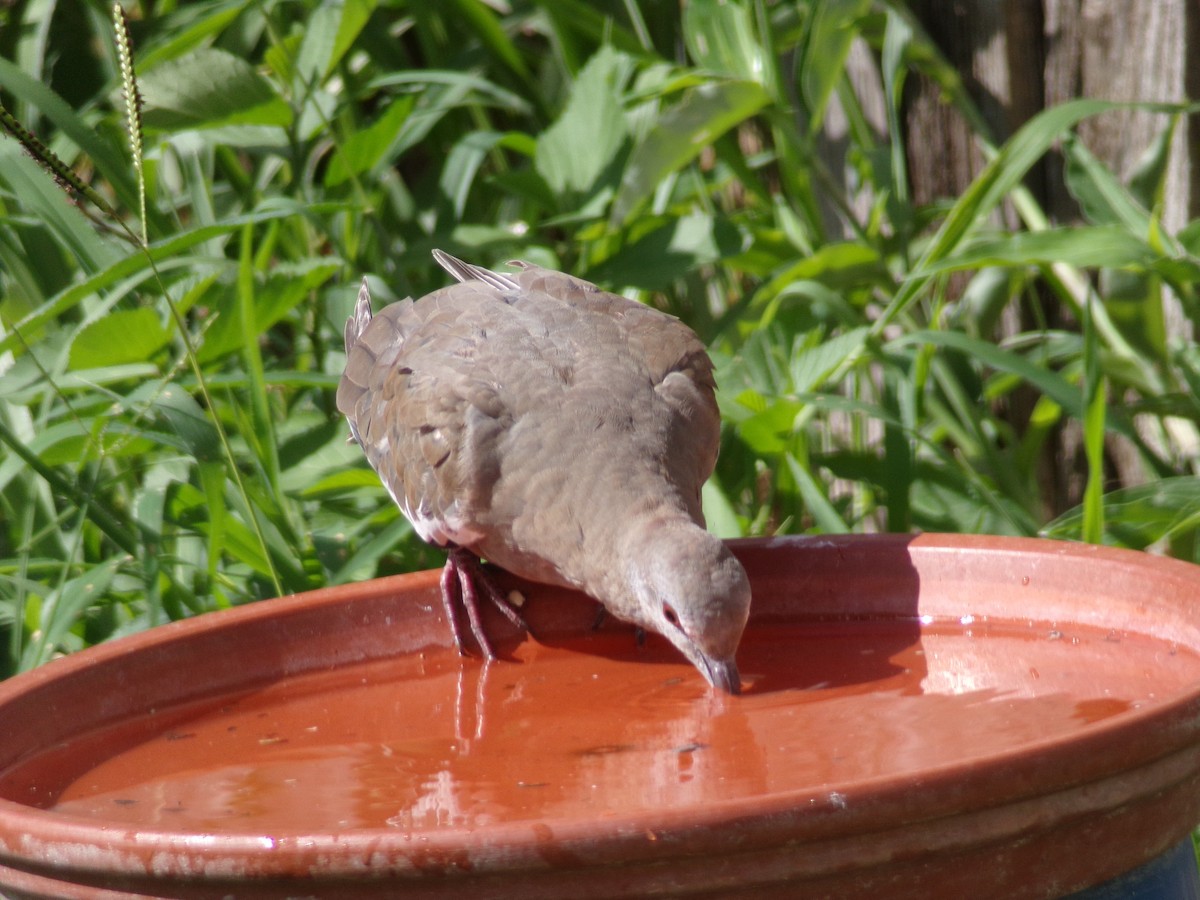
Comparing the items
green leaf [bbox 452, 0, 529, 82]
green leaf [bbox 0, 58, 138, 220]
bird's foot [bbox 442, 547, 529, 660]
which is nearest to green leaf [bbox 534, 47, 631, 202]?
green leaf [bbox 452, 0, 529, 82]

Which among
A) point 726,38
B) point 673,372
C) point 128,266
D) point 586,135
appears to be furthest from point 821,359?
point 128,266

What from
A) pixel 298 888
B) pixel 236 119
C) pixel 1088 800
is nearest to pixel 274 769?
pixel 298 888

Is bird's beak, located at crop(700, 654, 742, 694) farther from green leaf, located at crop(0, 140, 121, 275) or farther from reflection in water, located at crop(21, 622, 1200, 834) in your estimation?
green leaf, located at crop(0, 140, 121, 275)

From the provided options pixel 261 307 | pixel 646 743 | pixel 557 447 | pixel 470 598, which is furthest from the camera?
pixel 261 307

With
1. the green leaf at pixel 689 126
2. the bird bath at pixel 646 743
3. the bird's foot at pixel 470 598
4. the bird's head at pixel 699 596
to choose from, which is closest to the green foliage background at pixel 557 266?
the green leaf at pixel 689 126

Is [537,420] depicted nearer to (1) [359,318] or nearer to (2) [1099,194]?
(1) [359,318]

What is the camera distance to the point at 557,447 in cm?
268

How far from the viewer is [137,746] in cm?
213

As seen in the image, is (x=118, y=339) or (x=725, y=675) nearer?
(x=725, y=675)

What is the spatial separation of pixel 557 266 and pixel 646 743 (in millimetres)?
2286

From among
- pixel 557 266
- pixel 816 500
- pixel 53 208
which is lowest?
pixel 816 500

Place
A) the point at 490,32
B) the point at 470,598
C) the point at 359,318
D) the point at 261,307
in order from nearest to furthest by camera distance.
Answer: the point at 470,598, the point at 261,307, the point at 359,318, the point at 490,32

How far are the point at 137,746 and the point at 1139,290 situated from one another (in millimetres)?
2754

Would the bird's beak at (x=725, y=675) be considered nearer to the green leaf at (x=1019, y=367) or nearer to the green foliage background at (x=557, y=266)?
the green foliage background at (x=557, y=266)
